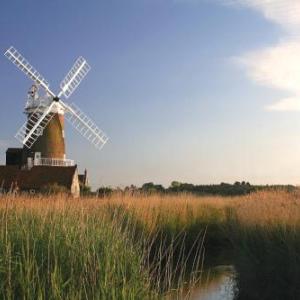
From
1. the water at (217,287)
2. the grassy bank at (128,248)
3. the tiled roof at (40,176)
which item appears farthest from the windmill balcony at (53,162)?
the water at (217,287)

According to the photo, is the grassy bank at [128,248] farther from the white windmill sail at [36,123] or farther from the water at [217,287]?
the white windmill sail at [36,123]

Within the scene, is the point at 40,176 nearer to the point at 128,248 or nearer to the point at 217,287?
the point at 217,287

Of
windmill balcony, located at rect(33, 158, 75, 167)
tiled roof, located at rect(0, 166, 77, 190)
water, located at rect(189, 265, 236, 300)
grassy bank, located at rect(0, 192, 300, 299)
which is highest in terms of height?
windmill balcony, located at rect(33, 158, 75, 167)

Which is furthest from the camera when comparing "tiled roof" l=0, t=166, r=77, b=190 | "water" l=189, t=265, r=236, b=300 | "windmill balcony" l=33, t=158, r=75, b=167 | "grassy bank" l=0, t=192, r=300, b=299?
"windmill balcony" l=33, t=158, r=75, b=167

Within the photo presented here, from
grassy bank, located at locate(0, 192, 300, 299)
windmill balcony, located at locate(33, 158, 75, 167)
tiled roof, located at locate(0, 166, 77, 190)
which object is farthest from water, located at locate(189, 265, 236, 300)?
windmill balcony, located at locate(33, 158, 75, 167)

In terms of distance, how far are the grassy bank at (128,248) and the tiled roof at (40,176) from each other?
2329cm

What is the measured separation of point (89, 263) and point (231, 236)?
7241mm

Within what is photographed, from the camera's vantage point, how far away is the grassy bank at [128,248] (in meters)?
5.16

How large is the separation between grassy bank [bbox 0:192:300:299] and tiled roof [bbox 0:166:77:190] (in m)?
23.3

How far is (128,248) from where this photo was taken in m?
7.11

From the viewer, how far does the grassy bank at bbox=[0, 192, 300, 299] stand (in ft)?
16.9

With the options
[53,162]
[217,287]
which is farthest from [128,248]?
[53,162]

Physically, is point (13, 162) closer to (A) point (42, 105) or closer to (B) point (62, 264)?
(A) point (42, 105)

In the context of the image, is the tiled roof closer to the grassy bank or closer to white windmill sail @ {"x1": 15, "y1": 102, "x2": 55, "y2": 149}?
white windmill sail @ {"x1": 15, "y1": 102, "x2": 55, "y2": 149}
